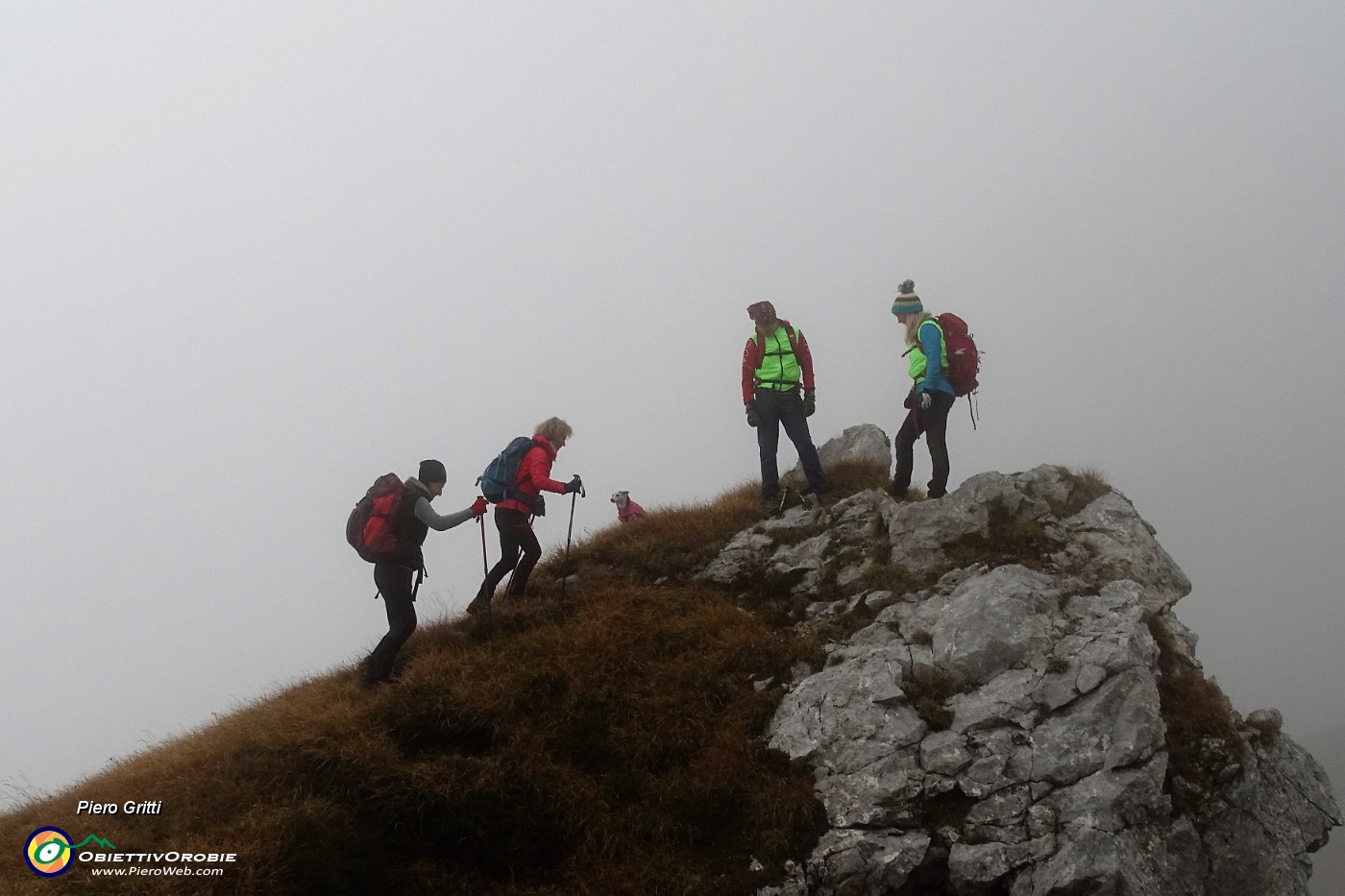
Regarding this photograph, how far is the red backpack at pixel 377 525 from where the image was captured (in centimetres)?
1180

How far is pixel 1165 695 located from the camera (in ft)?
34.5

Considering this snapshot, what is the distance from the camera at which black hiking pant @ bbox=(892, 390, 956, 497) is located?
48.6 ft

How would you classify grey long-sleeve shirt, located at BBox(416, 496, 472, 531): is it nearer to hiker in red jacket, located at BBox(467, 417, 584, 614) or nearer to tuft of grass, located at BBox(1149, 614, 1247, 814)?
hiker in red jacket, located at BBox(467, 417, 584, 614)

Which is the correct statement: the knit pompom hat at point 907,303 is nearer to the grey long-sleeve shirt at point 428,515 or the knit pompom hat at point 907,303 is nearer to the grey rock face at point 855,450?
the grey rock face at point 855,450

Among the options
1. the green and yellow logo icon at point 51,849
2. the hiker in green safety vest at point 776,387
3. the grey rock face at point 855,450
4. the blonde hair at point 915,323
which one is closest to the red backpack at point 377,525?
the green and yellow logo icon at point 51,849

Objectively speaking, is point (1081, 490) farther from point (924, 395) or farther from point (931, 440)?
point (924, 395)

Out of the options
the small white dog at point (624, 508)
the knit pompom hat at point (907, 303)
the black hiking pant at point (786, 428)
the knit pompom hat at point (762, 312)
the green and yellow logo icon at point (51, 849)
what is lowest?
the green and yellow logo icon at point (51, 849)

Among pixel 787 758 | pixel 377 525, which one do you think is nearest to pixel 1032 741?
pixel 787 758

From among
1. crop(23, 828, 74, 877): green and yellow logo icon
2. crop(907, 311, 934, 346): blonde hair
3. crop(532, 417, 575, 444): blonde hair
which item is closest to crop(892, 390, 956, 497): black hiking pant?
crop(907, 311, 934, 346): blonde hair

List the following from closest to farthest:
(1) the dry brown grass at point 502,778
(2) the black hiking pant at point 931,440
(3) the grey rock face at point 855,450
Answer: (1) the dry brown grass at point 502,778 < (2) the black hiking pant at point 931,440 < (3) the grey rock face at point 855,450

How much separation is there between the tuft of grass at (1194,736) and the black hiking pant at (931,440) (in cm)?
494

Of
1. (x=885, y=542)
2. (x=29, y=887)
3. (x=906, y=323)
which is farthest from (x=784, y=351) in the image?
(x=29, y=887)

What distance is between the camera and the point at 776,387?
1567cm

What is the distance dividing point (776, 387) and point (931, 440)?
2922 mm
